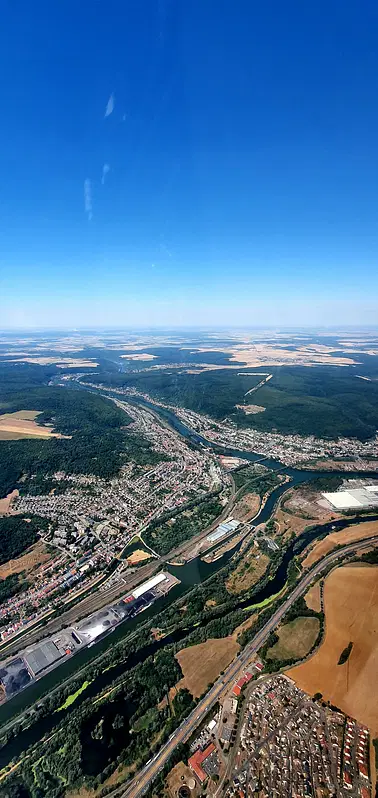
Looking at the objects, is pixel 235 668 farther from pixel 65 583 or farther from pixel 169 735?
pixel 65 583

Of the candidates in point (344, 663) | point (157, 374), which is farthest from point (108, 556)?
point (157, 374)

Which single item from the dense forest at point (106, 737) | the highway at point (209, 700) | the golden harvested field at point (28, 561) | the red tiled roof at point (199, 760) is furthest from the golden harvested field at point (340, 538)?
the golden harvested field at point (28, 561)

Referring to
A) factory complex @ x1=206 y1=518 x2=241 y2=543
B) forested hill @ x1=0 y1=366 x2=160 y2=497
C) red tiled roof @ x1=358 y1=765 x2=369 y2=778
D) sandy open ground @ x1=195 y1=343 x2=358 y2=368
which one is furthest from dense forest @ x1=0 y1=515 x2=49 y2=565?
sandy open ground @ x1=195 y1=343 x2=358 y2=368

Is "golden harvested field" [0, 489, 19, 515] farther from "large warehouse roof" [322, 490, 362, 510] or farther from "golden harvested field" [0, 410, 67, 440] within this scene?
"large warehouse roof" [322, 490, 362, 510]

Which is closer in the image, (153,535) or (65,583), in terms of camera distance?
(65,583)

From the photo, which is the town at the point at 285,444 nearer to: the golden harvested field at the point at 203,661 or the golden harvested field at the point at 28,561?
the golden harvested field at the point at 203,661

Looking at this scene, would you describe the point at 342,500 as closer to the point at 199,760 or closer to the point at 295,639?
the point at 295,639

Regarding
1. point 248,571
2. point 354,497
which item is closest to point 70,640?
point 248,571
